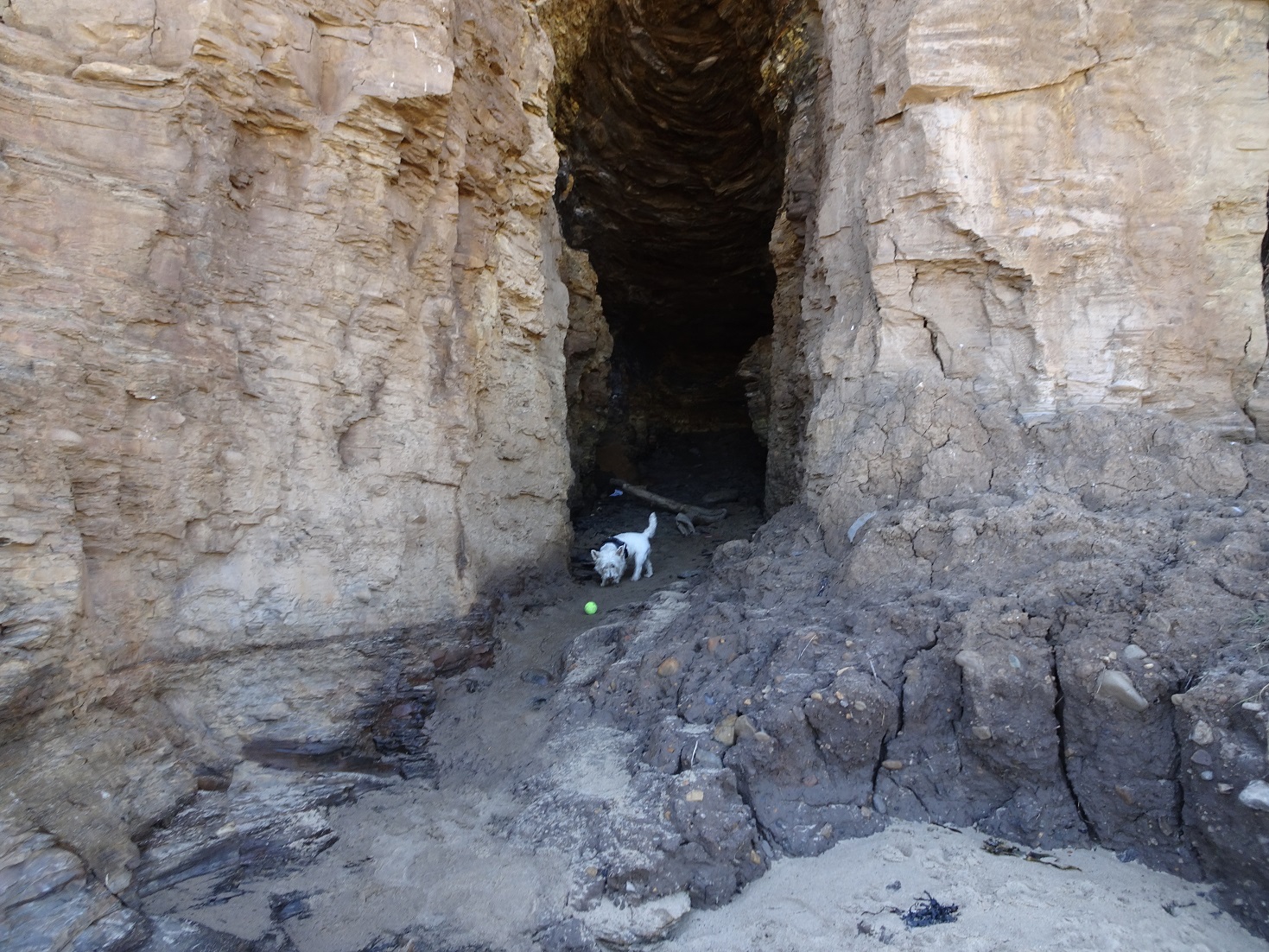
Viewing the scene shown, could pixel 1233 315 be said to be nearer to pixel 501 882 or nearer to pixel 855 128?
pixel 855 128

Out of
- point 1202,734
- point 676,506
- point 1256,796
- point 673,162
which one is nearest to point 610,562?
point 676,506

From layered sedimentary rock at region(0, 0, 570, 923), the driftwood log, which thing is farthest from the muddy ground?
the driftwood log

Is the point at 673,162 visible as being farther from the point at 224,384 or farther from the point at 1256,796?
the point at 1256,796

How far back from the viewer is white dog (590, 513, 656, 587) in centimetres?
689

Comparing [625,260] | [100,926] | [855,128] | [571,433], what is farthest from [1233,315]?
[625,260]

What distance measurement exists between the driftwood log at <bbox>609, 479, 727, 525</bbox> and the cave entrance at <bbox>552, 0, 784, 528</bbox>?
392mm

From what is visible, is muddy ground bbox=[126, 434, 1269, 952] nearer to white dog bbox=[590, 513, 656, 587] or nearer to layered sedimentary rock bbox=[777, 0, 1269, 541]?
layered sedimentary rock bbox=[777, 0, 1269, 541]

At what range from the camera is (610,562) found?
6.89 m

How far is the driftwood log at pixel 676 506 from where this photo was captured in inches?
391

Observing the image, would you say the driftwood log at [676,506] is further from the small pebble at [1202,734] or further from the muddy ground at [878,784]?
the small pebble at [1202,734]

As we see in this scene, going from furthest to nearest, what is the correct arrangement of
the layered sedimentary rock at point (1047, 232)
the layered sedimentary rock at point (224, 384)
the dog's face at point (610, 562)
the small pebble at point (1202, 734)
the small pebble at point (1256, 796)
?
the dog's face at point (610, 562) → the layered sedimentary rock at point (1047, 232) → the layered sedimentary rock at point (224, 384) → the small pebble at point (1202, 734) → the small pebble at point (1256, 796)

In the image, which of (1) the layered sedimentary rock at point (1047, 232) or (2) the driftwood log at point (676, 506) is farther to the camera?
(2) the driftwood log at point (676, 506)

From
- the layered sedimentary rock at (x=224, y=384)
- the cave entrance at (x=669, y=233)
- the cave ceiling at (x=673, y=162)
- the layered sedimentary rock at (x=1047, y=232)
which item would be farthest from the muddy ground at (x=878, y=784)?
the cave ceiling at (x=673, y=162)

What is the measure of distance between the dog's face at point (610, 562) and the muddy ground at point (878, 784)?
8.43 feet
